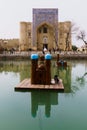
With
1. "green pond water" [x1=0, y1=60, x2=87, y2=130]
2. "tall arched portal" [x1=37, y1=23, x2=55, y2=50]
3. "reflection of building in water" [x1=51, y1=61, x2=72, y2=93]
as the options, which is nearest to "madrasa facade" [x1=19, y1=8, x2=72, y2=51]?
"tall arched portal" [x1=37, y1=23, x2=55, y2=50]

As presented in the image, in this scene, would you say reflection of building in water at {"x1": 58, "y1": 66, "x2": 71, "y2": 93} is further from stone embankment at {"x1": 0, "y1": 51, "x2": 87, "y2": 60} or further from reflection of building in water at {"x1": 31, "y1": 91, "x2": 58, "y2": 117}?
stone embankment at {"x1": 0, "y1": 51, "x2": 87, "y2": 60}

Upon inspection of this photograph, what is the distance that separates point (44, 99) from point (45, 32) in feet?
136

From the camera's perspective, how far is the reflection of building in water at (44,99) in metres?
9.41

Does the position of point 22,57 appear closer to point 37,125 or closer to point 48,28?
point 48,28

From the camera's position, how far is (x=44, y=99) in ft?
35.8

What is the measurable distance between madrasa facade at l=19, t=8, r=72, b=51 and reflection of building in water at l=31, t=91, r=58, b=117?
126 ft

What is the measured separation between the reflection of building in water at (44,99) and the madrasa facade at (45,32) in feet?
126

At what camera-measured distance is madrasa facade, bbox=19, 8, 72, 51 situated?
49.7 meters

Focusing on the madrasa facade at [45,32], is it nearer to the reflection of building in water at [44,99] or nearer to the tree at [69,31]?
the tree at [69,31]

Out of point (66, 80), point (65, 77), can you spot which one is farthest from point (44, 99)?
point (65, 77)

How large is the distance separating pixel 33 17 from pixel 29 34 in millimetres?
3767

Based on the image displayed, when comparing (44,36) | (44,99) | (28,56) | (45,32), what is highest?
(45,32)

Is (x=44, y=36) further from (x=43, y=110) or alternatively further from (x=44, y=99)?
(x=43, y=110)

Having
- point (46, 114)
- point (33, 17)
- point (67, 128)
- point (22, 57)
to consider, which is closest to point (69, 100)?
point (46, 114)
